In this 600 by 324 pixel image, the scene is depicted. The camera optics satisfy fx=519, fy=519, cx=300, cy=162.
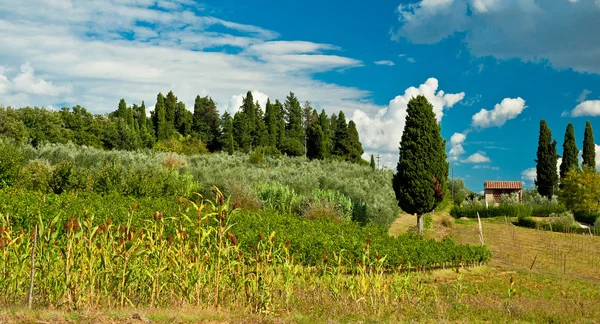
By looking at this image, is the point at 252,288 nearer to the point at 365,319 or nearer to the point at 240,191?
the point at 365,319

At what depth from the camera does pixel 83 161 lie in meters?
24.1

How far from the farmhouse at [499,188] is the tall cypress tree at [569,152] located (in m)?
6.61

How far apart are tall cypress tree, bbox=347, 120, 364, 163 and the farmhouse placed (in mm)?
14092

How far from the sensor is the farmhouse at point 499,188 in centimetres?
4669

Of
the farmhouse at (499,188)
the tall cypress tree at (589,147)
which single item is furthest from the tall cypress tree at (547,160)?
the farmhouse at (499,188)

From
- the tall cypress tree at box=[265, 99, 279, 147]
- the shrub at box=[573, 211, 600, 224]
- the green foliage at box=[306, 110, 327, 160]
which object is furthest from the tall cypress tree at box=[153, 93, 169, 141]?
the shrub at box=[573, 211, 600, 224]

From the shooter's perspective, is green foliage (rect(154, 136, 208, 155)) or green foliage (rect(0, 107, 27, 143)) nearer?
green foliage (rect(0, 107, 27, 143))

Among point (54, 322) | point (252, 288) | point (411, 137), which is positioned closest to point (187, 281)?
point (252, 288)

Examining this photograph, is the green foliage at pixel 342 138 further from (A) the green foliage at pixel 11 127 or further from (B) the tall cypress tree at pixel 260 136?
(A) the green foliage at pixel 11 127

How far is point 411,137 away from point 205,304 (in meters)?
14.2

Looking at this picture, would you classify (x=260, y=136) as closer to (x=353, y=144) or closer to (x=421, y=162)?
(x=353, y=144)

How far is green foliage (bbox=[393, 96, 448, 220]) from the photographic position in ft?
58.1

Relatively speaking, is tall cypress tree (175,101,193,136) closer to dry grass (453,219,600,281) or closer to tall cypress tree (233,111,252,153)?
tall cypress tree (233,111,252,153)

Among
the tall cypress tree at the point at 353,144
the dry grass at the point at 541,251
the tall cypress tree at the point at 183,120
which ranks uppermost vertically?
the tall cypress tree at the point at 183,120
